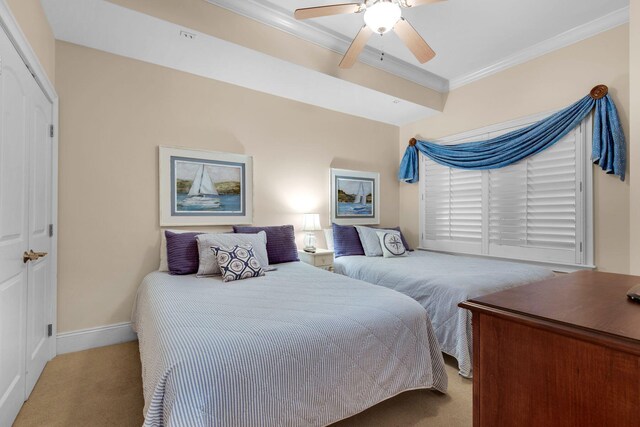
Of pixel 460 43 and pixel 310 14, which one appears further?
pixel 460 43

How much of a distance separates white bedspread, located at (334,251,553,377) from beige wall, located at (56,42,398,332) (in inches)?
55.4

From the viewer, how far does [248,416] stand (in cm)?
119

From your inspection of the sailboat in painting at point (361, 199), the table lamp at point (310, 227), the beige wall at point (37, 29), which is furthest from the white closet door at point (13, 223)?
the sailboat in painting at point (361, 199)

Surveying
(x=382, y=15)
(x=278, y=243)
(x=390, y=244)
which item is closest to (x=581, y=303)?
(x=382, y=15)

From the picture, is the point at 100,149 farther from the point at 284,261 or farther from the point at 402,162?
the point at 402,162

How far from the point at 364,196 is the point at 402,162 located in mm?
802

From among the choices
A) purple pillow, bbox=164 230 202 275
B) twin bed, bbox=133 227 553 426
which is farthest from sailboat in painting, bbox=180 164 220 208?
twin bed, bbox=133 227 553 426

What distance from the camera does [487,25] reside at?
2779 millimetres

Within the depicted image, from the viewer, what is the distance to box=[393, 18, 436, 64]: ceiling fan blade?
7.05ft

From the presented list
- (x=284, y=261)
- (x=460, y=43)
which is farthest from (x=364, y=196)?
(x=460, y=43)

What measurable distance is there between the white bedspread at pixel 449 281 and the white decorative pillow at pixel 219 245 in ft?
3.45

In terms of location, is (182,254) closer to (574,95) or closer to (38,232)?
(38,232)

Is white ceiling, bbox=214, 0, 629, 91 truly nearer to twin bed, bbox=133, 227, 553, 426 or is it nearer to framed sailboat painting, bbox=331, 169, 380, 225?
framed sailboat painting, bbox=331, 169, 380, 225

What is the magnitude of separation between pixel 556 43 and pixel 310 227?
10.3 feet
